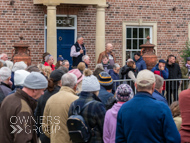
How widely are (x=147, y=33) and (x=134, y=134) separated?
13873 mm

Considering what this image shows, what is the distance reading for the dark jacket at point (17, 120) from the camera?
4.60 meters

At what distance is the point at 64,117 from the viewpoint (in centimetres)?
562

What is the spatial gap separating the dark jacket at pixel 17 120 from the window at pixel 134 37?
13157 mm

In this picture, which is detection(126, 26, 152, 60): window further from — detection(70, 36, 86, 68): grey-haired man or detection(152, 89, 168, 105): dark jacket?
detection(152, 89, 168, 105): dark jacket

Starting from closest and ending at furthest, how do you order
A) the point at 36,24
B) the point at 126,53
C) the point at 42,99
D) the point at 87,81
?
1. the point at 87,81
2. the point at 42,99
3. the point at 36,24
4. the point at 126,53

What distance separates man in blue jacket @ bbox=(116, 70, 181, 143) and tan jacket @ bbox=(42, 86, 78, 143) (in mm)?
1268

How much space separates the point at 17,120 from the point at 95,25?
1267 cm

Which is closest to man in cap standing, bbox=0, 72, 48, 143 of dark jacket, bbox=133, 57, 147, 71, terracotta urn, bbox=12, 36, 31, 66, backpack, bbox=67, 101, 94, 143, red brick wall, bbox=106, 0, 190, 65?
backpack, bbox=67, 101, 94, 143

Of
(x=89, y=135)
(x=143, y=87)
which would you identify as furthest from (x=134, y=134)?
(x=89, y=135)

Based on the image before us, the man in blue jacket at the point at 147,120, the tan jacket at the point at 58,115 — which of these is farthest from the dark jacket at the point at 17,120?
the man in blue jacket at the point at 147,120

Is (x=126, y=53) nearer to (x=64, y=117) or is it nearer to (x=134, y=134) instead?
(x=64, y=117)

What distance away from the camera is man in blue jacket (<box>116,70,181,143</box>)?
4.31 metres

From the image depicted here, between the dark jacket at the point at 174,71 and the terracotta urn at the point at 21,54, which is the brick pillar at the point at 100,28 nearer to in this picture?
the terracotta urn at the point at 21,54

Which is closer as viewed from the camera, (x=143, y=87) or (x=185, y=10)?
(x=143, y=87)
